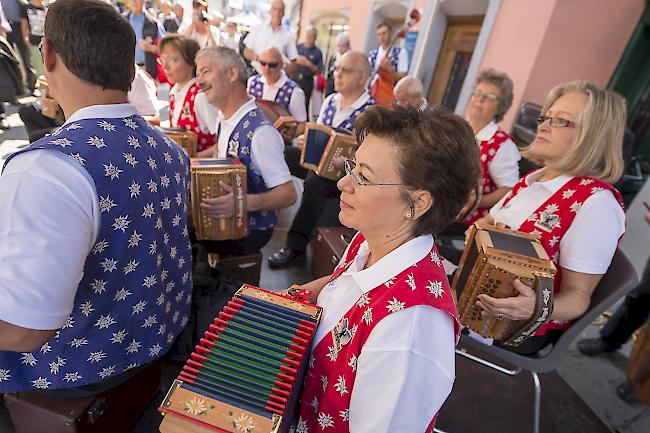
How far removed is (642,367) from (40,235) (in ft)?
9.24

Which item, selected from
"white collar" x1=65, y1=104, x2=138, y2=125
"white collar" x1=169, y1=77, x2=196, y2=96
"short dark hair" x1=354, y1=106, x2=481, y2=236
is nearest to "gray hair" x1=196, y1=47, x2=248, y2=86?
"white collar" x1=169, y1=77, x2=196, y2=96

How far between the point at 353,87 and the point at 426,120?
251 cm

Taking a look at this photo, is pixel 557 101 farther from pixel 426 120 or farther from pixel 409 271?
pixel 409 271

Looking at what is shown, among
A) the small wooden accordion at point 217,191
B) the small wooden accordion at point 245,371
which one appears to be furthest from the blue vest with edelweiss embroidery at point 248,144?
the small wooden accordion at point 245,371

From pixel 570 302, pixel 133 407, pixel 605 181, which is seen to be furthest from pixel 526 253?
pixel 133 407

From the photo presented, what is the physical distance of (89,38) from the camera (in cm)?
107

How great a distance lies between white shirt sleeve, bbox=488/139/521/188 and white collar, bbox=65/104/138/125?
7.79 feet

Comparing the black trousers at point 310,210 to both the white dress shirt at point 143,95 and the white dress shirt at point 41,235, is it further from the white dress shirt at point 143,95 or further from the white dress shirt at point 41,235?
the white dress shirt at point 41,235

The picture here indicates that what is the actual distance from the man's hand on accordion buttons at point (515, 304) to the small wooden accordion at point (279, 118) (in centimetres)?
263

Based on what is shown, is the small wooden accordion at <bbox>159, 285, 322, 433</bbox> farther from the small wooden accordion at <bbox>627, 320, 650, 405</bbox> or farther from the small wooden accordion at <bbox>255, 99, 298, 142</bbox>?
the small wooden accordion at <bbox>255, 99, 298, 142</bbox>

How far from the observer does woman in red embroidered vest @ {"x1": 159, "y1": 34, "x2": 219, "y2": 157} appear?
9.61ft

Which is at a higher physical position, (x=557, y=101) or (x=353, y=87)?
(x=557, y=101)

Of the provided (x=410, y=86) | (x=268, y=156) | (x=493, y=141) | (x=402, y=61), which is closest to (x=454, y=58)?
(x=402, y=61)

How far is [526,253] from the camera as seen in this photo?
137cm
